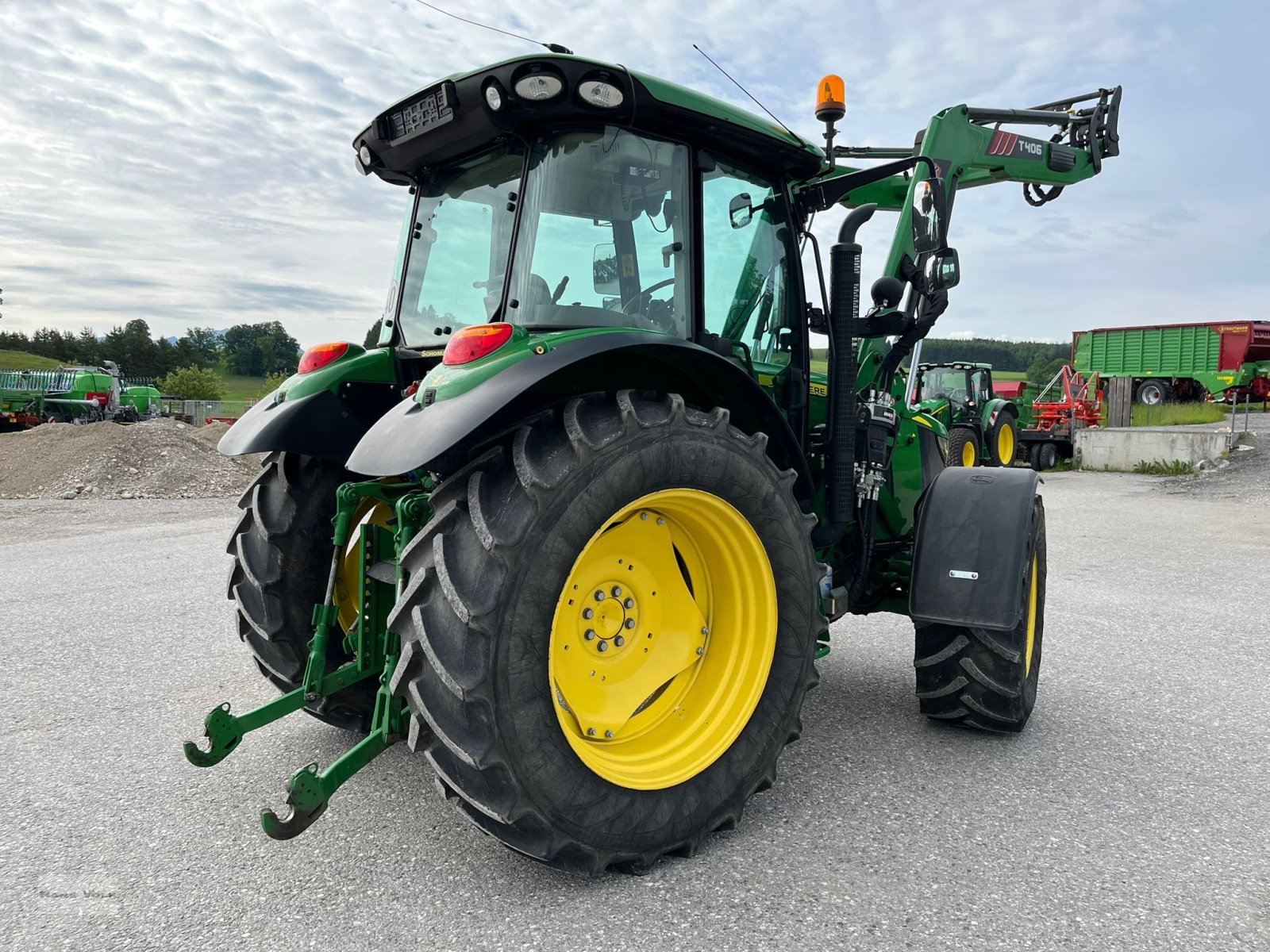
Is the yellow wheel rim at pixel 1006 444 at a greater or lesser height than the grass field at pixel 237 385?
lesser

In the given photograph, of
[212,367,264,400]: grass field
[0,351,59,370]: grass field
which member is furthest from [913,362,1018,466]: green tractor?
[212,367,264,400]: grass field

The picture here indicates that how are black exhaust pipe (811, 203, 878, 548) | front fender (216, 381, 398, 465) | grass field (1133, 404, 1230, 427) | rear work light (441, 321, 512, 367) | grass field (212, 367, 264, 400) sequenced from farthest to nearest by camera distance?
1. grass field (212, 367, 264, 400)
2. grass field (1133, 404, 1230, 427)
3. black exhaust pipe (811, 203, 878, 548)
4. front fender (216, 381, 398, 465)
5. rear work light (441, 321, 512, 367)

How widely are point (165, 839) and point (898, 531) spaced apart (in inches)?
131

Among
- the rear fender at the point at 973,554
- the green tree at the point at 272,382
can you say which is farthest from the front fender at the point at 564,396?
the green tree at the point at 272,382

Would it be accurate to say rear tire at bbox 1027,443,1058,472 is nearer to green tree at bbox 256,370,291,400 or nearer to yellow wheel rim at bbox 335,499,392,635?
yellow wheel rim at bbox 335,499,392,635

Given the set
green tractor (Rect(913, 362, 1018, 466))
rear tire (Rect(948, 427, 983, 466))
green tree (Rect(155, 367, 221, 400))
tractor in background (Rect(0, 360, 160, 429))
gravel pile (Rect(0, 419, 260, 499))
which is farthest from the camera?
green tree (Rect(155, 367, 221, 400))

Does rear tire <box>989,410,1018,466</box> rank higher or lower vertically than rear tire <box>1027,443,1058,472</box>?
higher

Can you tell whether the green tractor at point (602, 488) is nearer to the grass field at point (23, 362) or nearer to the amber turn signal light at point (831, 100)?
the amber turn signal light at point (831, 100)

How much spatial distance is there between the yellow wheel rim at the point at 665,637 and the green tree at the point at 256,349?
7700 centimetres

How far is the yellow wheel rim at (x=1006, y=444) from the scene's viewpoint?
1692 cm

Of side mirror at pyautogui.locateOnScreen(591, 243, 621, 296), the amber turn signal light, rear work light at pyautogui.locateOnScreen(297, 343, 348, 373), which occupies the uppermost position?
the amber turn signal light

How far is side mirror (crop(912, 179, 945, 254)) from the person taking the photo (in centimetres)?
378

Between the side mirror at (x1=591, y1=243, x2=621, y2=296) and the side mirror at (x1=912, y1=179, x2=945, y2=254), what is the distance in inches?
67.4

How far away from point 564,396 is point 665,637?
863 millimetres
